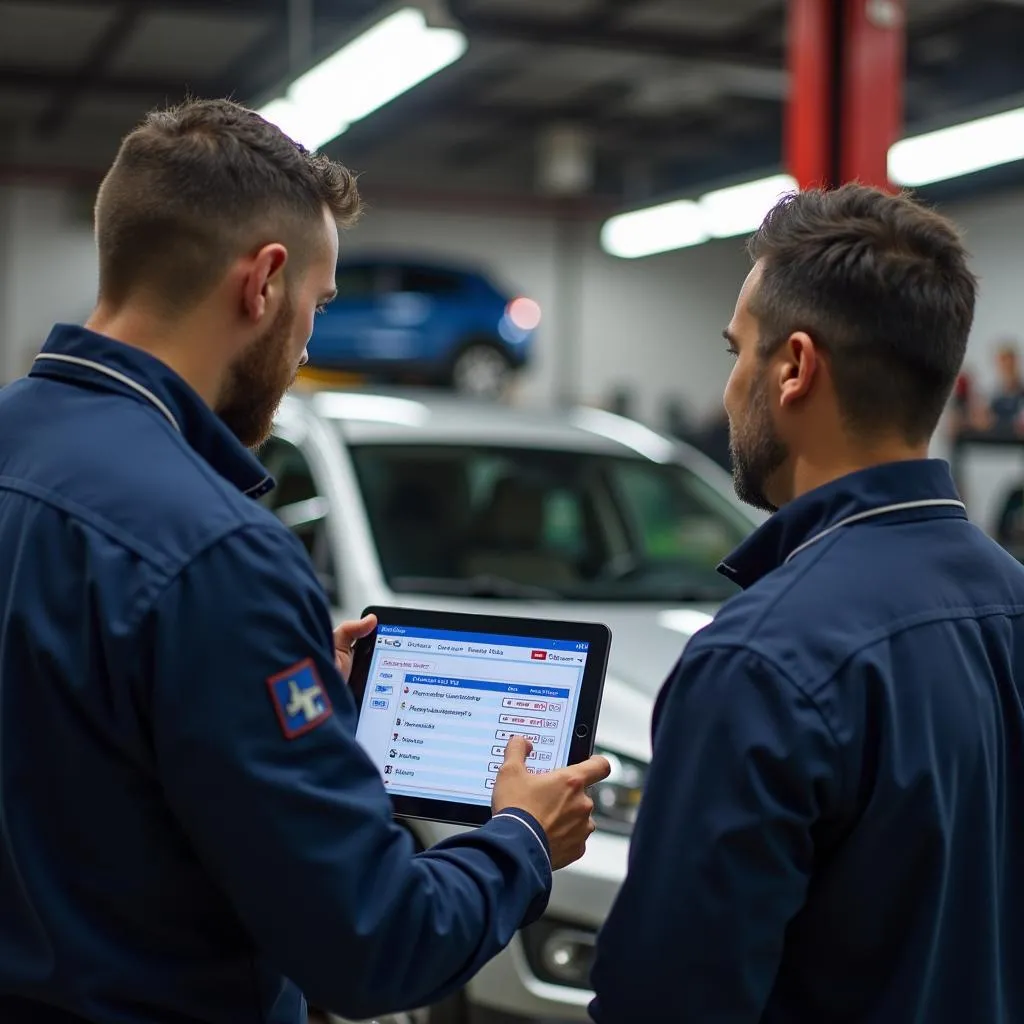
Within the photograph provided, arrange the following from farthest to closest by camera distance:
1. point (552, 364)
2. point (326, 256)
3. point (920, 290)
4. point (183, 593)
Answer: point (552, 364) → point (326, 256) → point (920, 290) → point (183, 593)

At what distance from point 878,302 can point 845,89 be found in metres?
4.70

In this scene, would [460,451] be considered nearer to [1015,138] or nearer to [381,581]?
[381,581]

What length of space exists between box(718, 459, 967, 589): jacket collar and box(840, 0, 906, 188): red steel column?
4.35m

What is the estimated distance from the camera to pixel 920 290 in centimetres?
150

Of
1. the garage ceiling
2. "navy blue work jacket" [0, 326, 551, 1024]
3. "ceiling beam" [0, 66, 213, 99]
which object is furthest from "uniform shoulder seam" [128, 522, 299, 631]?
"ceiling beam" [0, 66, 213, 99]

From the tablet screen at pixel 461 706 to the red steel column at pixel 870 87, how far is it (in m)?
4.16

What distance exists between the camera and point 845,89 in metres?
5.85

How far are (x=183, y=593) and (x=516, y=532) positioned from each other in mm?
3454

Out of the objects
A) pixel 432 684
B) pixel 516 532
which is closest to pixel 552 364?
pixel 516 532

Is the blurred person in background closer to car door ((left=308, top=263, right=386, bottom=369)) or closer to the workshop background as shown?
the workshop background

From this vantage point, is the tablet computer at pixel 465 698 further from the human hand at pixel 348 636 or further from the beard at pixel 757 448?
the beard at pixel 757 448

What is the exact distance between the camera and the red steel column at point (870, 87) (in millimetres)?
5695

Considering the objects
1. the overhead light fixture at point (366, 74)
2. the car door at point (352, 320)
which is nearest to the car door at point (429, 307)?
the car door at point (352, 320)

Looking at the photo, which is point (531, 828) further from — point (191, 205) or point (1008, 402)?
point (1008, 402)
